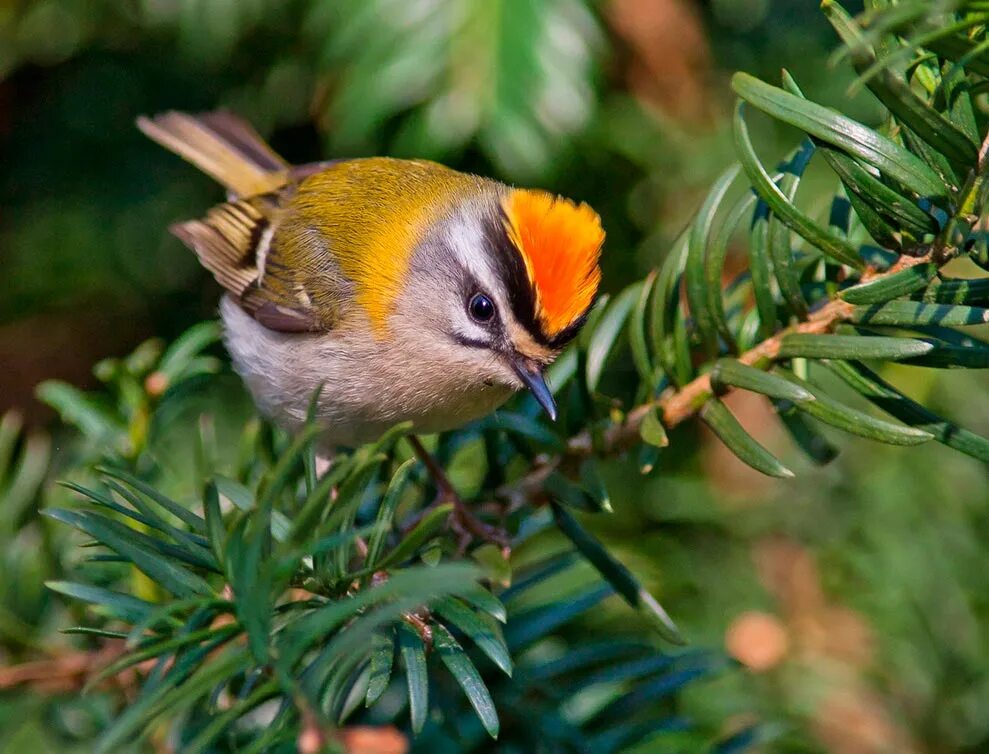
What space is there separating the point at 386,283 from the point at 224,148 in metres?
0.68

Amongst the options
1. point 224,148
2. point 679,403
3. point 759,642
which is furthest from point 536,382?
point 224,148

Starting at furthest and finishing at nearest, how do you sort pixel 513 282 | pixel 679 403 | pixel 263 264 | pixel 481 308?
pixel 263 264, pixel 481 308, pixel 513 282, pixel 679 403

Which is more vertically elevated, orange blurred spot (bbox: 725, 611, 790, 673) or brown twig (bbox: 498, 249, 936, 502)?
brown twig (bbox: 498, 249, 936, 502)

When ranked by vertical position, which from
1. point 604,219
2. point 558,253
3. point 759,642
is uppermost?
point 558,253

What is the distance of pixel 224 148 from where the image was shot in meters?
2.41

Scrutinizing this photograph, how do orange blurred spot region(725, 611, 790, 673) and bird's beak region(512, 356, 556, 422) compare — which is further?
orange blurred spot region(725, 611, 790, 673)

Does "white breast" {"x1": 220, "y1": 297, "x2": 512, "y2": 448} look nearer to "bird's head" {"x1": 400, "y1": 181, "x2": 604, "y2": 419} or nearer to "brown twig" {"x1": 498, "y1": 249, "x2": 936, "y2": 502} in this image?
"bird's head" {"x1": 400, "y1": 181, "x2": 604, "y2": 419}

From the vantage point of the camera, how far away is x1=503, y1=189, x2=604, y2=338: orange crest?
5.23 feet

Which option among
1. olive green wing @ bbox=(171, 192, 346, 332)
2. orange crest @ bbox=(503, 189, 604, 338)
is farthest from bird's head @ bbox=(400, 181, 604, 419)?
olive green wing @ bbox=(171, 192, 346, 332)

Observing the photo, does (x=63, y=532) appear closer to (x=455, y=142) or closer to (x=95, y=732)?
(x=95, y=732)

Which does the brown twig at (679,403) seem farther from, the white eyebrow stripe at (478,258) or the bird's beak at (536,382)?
the white eyebrow stripe at (478,258)

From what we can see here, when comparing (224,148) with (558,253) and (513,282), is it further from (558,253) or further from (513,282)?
(558,253)

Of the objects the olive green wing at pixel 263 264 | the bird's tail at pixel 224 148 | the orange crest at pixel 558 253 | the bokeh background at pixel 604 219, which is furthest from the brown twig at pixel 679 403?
the bird's tail at pixel 224 148

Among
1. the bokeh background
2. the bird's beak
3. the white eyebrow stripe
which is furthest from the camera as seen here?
the white eyebrow stripe
